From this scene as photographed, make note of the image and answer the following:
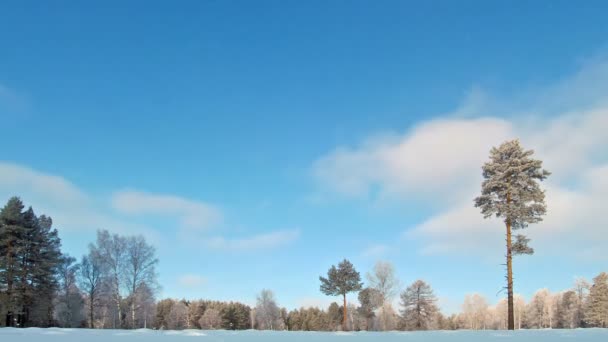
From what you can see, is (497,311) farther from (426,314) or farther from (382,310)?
(382,310)

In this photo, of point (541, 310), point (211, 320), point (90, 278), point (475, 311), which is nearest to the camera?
point (90, 278)

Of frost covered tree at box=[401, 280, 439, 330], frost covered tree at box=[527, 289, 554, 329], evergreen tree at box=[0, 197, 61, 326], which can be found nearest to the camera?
evergreen tree at box=[0, 197, 61, 326]

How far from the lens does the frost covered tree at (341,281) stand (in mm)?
58844

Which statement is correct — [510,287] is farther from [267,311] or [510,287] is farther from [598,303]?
[267,311]

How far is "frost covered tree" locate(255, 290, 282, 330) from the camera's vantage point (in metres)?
107

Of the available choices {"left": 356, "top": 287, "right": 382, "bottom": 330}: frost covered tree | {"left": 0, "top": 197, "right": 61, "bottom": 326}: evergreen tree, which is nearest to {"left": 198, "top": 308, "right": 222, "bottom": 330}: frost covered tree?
{"left": 356, "top": 287, "right": 382, "bottom": 330}: frost covered tree

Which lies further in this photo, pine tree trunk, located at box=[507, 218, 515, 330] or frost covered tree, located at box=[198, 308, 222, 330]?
frost covered tree, located at box=[198, 308, 222, 330]

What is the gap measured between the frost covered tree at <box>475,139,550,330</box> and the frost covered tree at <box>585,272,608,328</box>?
192ft

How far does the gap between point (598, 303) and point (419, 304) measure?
31.5 meters

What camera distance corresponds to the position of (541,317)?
4493 inches

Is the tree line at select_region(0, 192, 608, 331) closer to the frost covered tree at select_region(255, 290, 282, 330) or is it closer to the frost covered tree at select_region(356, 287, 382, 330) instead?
the frost covered tree at select_region(356, 287, 382, 330)

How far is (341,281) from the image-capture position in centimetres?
5878

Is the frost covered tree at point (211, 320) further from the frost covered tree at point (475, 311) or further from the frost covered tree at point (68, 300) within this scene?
the frost covered tree at point (475, 311)

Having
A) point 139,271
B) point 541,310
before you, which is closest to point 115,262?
point 139,271
